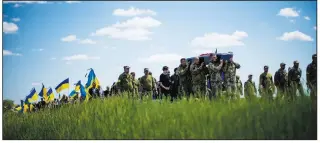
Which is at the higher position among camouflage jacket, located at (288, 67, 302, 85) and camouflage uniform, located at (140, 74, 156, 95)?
camouflage jacket, located at (288, 67, 302, 85)

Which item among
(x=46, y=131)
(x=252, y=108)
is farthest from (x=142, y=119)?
(x=46, y=131)

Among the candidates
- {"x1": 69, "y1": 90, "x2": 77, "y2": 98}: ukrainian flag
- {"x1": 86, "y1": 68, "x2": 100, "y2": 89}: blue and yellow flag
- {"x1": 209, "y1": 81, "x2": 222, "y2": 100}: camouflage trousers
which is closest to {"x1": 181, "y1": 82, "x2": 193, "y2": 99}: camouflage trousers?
{"x1": 209, "y1": 81, "x2": 222, "y2": 100}: camouflage trousers

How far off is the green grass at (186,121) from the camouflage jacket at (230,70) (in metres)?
1.30

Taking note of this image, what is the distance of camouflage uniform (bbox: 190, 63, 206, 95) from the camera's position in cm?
1489

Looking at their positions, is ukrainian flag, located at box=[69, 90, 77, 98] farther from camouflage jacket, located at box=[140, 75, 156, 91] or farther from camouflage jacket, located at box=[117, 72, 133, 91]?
camouflage jacket, located at box=[140, 75, 156, 91]

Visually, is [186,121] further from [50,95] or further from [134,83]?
[50,95]

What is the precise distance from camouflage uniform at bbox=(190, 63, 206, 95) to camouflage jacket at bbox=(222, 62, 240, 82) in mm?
693

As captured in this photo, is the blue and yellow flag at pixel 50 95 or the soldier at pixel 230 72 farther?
the blue and yellow flag at pixel 50 95

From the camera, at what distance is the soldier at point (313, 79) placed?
12.1 meters

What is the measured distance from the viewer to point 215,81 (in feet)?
47.2

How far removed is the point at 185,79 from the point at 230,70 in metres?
1.53

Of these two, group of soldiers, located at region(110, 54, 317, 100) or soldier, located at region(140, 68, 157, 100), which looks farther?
soldier, located at region(140, 68, 157, 100)

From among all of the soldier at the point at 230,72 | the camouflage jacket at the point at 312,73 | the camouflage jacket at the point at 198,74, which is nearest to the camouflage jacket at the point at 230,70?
the soldier at the point at 230,72

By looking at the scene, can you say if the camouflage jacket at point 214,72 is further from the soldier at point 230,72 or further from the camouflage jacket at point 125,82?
the camouflage jacket at point 125,82
